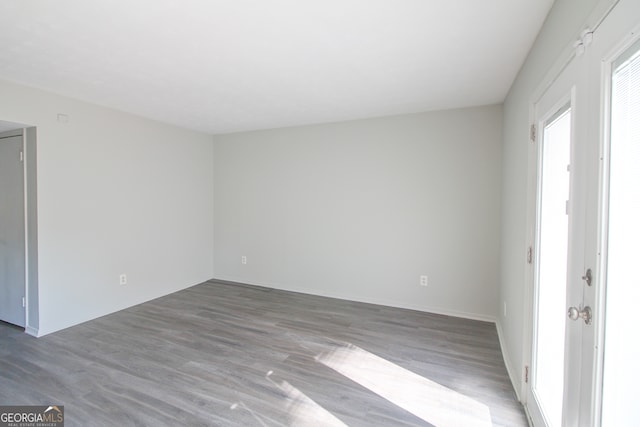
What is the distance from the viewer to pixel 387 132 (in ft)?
12.5

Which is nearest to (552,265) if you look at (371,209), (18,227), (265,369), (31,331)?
(265,369)

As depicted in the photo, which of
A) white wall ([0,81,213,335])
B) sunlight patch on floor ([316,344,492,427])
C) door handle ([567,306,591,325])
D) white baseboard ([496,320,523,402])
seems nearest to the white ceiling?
white wall ([0,81,213,335])

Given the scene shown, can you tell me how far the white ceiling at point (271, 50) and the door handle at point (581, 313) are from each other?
5.16 ft

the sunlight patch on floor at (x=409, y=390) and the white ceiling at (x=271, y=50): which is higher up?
the white ceiling at (x=271, y=50)

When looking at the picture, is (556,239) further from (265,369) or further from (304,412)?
(265,369)

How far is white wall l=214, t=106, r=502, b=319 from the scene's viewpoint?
11.3ft

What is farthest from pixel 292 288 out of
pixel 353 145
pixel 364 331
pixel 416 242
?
pixel 353 145

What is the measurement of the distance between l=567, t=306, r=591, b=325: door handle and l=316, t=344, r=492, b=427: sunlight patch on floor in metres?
1.18

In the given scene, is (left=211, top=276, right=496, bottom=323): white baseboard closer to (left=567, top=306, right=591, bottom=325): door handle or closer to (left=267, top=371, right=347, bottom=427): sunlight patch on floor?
(left=267, top=371, right=347, bottom=427): sunlight patch on floor

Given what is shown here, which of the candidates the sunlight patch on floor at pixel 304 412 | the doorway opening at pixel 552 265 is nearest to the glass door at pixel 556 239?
the doorway opening at pixel 552 265

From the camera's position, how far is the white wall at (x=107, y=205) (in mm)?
3006

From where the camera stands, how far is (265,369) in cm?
246

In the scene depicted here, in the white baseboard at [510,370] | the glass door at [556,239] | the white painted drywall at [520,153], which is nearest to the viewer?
the glass door at [556,239]

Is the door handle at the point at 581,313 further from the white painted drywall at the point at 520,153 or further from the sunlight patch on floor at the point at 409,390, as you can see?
the sunlight patch on floor at the point at 409,390
